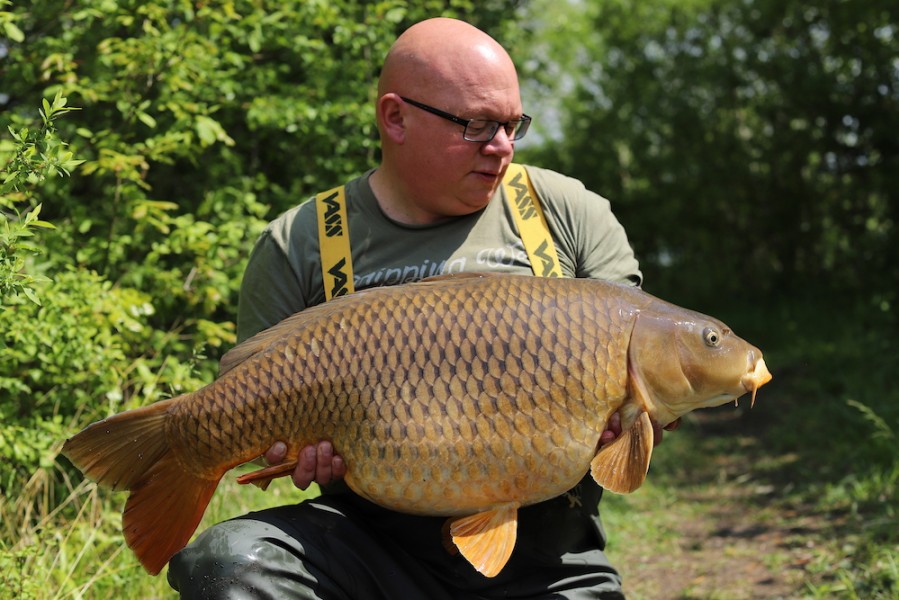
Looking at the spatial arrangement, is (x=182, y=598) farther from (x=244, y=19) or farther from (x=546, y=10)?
(x=546, y=10)

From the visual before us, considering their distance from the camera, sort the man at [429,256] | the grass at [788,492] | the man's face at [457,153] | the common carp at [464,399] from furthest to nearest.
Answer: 1. the grass at [788,492]
2. the man's face at [457,153]
3. the man at [429,256]
4. the common carp at [464,399]

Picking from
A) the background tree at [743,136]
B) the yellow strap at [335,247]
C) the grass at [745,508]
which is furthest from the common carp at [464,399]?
the background tree at [743,136]

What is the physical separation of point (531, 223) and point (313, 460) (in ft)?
2.26

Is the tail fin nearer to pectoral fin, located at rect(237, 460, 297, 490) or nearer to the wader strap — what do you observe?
pectoral fin, located at rect(237, 460, 297, 490)

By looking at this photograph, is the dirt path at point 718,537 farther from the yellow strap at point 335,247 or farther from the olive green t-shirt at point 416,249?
the yellow strap at point 335,247

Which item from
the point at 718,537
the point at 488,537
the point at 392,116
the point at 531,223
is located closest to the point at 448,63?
the point at 392,116

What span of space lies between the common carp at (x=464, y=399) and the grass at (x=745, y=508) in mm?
734

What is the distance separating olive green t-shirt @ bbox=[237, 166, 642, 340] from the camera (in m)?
2.21

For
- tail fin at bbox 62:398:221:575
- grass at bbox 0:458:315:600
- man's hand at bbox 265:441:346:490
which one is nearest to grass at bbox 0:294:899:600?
grass at bbox 0:458:315:600

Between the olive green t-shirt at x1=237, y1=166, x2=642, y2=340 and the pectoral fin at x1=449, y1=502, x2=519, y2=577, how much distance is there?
54 cm

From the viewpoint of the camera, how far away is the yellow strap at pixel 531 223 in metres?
2.19

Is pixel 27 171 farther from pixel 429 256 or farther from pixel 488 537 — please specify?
pixel 488 537

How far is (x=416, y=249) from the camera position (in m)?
2.23

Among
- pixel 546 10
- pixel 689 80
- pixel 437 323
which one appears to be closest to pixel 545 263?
pixel 437 323
